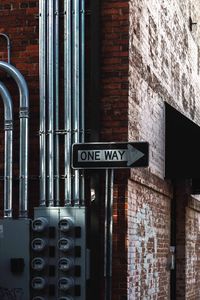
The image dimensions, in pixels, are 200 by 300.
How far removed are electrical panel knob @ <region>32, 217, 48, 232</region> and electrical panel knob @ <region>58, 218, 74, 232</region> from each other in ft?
0.66

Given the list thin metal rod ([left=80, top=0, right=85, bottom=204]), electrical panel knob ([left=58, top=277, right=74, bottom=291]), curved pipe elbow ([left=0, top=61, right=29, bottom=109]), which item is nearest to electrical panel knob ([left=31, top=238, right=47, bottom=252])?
electrical panel knob ([left=58, top=277, right=74, bottom=291])

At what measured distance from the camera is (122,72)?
9266 millimetres

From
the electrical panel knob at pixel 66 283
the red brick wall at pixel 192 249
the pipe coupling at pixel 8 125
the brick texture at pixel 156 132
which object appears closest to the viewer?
the electrical panel knob at pixel 66 283

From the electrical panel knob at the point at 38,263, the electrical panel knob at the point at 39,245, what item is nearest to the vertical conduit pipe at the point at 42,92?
the electrical panel knob at the point at 39,245

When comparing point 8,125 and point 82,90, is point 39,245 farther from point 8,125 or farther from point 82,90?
point 82,90

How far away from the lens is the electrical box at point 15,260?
903cm

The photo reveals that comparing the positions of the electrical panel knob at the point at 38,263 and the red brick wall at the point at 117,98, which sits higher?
the red brick wall at the point at 117,98

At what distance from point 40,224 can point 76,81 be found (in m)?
1.93

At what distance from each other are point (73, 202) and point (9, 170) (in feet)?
3.13

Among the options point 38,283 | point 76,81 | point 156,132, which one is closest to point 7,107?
point 76,81

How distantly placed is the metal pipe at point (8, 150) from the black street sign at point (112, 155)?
65.3 inches

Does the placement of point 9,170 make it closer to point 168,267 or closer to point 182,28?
point 168,267

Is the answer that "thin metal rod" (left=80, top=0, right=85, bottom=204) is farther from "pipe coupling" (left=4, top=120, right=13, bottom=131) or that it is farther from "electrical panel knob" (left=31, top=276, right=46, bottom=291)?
"electrical panel knob" (left=31, top=276, right=46, bottom=291)

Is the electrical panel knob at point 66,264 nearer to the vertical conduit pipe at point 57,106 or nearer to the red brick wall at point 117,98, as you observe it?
the red brick wall at point 117,98
